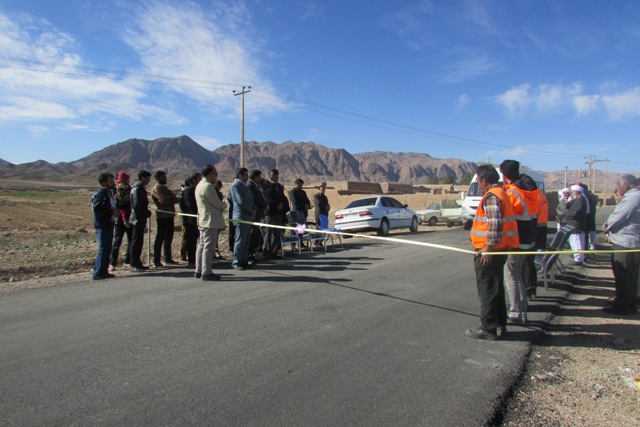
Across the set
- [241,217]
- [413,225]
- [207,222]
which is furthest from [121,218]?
[413,225]

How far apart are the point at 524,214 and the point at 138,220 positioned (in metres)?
6.81

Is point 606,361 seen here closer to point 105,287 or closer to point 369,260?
point 369,260

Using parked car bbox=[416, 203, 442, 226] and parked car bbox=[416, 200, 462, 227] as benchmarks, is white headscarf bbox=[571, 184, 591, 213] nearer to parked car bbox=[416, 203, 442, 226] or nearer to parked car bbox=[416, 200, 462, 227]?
parked car bbox=[416, 200, 462, 227]

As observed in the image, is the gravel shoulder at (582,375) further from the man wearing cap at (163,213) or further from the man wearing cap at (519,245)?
the man wearing cap at (163,213)

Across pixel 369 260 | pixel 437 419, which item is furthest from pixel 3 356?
pixel 369 260

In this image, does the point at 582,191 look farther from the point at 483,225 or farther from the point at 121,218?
the point at 121,218

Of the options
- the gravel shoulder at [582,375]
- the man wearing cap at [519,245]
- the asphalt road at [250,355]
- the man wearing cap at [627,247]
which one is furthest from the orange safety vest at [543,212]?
the gravel shoulder at [582,375]

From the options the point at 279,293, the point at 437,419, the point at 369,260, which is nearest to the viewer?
the point at 437,419

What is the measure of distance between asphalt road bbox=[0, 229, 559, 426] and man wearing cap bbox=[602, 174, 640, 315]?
3.18ft

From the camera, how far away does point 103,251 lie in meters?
7.37

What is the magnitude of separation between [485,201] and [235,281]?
435 centimetres

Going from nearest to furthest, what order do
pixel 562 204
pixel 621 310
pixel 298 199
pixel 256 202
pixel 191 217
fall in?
pixel 621 310
pixel 191 217
pixel 256 202
pixel 562 204
pixel 298 199

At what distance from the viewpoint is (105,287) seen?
22.1 feet

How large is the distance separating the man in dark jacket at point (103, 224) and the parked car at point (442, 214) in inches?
720
